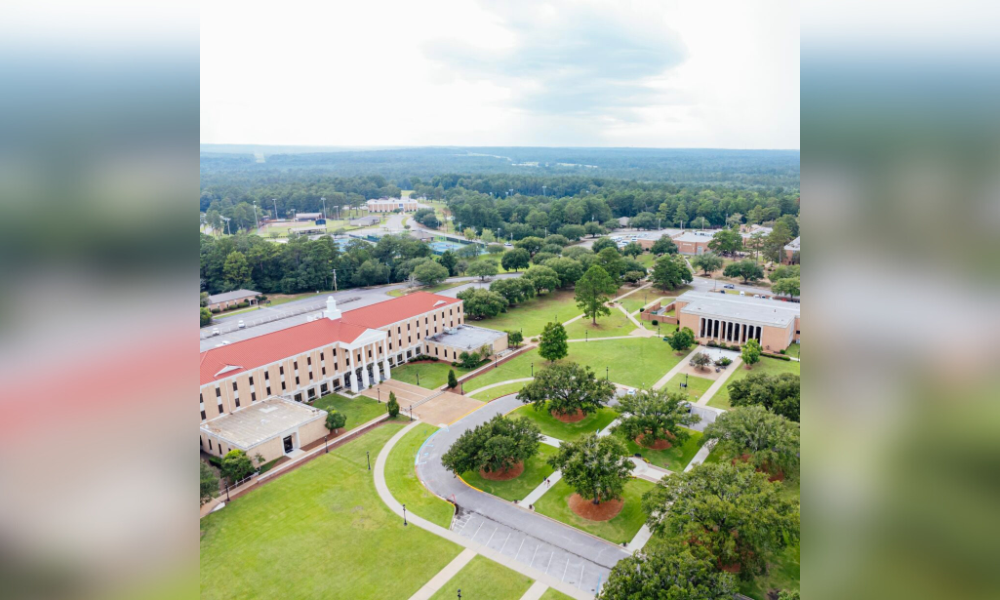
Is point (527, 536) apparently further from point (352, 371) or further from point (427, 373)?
point (427, 373)

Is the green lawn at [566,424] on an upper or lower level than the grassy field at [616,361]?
lower

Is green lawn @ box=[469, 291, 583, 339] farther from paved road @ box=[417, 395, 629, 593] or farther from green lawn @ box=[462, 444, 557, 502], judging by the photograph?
paved road @ box=[417, 395, 629, 593]

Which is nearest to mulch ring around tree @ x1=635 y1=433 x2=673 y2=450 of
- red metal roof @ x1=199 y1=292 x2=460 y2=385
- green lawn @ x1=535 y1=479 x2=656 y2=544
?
green lawn @ x1=535 y1=479 x2=656 y2=544

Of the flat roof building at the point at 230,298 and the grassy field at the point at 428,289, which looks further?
the grassy field at the point at 428,289

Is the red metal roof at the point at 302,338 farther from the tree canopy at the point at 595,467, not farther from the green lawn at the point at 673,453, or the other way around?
the green lawn at the point at 673,453

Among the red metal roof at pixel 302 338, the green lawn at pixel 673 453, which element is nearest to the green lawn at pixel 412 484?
the red metal roof at pixel 302 338

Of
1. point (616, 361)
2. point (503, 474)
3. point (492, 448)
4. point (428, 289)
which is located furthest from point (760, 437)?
point (428, 289)
